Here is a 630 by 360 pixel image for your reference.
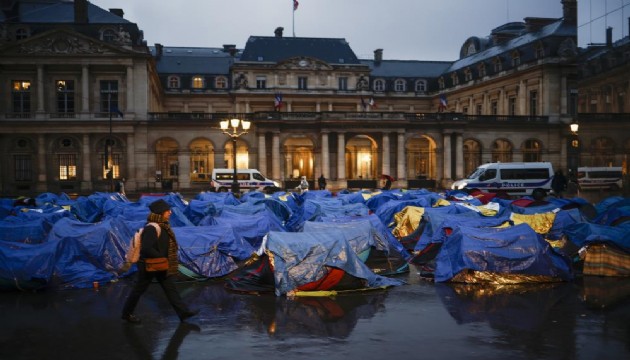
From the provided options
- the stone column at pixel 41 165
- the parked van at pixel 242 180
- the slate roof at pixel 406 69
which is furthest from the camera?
the slate roof at pixel 406 69

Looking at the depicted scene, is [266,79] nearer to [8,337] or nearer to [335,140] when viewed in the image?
[335,140]

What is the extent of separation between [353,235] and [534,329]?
6600mm

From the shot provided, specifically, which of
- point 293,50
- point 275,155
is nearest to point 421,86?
point 293,50

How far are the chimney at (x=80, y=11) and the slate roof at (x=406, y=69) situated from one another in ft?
127

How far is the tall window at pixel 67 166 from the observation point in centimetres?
5797

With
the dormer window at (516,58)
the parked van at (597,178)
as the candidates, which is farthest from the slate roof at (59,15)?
the parked van at (597,178)

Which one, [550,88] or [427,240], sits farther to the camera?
[550,88]

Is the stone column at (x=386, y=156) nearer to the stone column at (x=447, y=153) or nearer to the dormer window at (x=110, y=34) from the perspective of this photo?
the stone column at (x=447, y=153)

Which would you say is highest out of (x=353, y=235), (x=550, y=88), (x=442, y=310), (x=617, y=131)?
(x=550, y=88)

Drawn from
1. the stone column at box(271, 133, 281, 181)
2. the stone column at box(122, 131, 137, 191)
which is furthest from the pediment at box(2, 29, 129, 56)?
the stone column at box(271, 133, 281, 181)

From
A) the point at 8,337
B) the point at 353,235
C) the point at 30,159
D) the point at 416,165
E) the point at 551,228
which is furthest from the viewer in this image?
the point at 416,165

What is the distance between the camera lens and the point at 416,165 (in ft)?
232

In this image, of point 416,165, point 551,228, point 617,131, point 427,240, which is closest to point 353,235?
point 427,240

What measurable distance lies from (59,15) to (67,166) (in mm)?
14995
